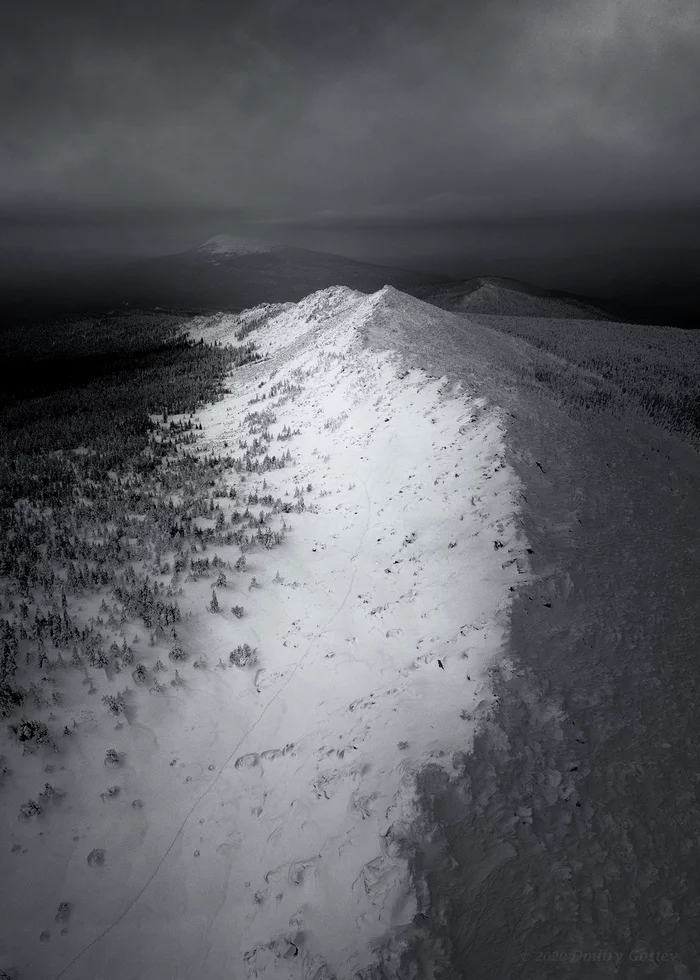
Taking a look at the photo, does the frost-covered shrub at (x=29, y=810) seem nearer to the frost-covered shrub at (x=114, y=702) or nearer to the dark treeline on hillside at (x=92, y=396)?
the frost-covered shrub at (x=114, y=702)

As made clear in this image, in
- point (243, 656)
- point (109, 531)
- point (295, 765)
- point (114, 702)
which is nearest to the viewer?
point (295, 765)

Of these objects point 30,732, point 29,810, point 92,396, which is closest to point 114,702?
point 30,732

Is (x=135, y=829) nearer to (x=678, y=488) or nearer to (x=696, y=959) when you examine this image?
(x=696, y=959)

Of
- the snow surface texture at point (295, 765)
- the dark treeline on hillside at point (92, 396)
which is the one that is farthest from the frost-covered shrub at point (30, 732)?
the dark treeline on hillside at point (92, 396)

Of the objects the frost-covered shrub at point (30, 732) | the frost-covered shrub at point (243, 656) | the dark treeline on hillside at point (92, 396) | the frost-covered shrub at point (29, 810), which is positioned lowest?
the frost-covered shrub at point (29, 810)

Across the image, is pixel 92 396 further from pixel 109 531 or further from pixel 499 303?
pixel 499 303

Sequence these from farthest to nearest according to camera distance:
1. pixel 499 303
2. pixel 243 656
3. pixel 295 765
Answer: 1. pixel 499 303
2. pixel 243 656
3. pixel 295 765

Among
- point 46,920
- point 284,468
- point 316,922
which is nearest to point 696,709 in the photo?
point 316,922

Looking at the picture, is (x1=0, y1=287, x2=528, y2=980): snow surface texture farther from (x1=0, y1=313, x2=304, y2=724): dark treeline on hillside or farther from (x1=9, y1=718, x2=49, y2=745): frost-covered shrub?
(x1=0, y1=313, x2=304, y2=724): dark treeline on hillside
